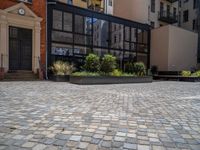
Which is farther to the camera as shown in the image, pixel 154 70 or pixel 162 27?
pixel 154 70

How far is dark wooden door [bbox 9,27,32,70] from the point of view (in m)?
16.8

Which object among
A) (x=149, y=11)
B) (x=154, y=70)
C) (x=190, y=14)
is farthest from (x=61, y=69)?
(x=190, y=14)

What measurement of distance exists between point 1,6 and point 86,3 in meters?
16.4

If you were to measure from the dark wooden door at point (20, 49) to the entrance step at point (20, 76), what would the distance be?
78 centimetres

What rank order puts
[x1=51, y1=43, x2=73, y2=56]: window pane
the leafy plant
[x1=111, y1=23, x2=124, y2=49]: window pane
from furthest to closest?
the leafy plant
[x1=111, y1=23, x2=124, y2=49]: window pane
[x1=51, y1=43, x2=73, y2=56]: window pane

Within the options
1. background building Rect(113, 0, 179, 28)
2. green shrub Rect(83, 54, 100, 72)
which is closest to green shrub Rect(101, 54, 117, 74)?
green shrub Rect(83, 54, 100, 72)

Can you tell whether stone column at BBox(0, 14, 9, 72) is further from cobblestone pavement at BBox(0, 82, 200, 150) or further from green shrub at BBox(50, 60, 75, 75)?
cobblestone pavement at BBox(0, 82, 200, 150)

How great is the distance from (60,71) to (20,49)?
360 centimetres

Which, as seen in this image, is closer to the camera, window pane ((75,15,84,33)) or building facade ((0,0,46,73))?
building facade ((0,0,46,73))

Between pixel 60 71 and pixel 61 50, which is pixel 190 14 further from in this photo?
pixel 60 71

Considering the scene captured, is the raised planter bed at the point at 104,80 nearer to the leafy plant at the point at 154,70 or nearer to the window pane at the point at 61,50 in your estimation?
the window pane at the point at 61,50

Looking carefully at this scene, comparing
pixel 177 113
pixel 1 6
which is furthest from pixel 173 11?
pixel 177 113

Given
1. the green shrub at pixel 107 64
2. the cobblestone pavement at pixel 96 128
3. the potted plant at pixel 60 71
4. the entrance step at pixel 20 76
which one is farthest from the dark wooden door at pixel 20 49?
the cobblestone pavement at pixel 96 128

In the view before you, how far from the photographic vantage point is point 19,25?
17.0 metres
